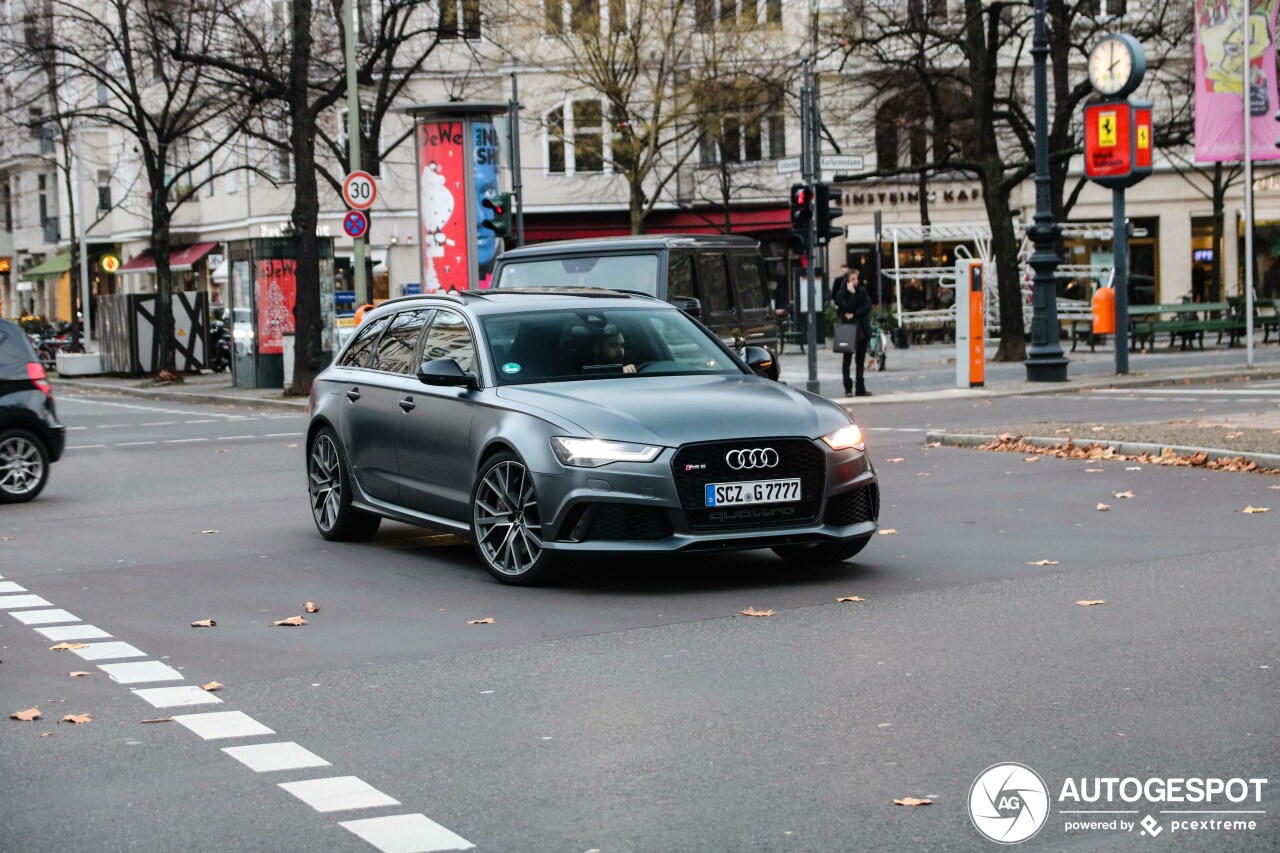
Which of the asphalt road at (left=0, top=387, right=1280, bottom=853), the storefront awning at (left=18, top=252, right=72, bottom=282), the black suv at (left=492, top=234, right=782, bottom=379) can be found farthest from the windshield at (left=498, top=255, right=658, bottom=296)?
the storefront awning at (left=18, top=252, right=72, bottom=282)

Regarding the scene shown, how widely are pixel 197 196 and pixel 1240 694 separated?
63856 mm

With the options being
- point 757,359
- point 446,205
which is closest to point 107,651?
point 757,359

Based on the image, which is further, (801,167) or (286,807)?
(801,167)

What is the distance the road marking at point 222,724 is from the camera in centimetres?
669

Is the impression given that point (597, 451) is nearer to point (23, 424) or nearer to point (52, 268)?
point (23, 424)

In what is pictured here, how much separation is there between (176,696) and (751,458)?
3.43m

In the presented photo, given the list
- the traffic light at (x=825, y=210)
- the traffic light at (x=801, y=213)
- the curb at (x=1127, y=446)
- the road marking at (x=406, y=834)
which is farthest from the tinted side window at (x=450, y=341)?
the traffic light at (x=825, y=210)

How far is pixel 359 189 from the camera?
98.7ft

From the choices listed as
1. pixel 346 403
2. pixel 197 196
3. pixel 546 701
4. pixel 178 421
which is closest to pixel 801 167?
pixel 178 421

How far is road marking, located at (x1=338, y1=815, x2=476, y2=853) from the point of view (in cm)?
513

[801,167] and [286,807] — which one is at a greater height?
[801,167]

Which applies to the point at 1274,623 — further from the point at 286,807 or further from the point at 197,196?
the point at 197,196

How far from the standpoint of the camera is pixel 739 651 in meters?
8.02

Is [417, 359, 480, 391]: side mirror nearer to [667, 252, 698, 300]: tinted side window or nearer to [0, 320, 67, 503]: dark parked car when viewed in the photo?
[0, 320, 67, 503]: dark parked car
